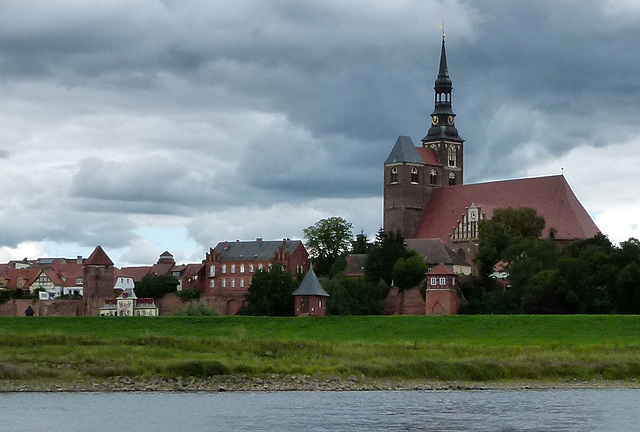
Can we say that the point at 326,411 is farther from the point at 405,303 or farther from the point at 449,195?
the point at 449,195

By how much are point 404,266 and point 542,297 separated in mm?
19654

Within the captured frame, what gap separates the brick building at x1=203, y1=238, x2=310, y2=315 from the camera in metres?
122

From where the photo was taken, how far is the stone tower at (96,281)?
117 metres

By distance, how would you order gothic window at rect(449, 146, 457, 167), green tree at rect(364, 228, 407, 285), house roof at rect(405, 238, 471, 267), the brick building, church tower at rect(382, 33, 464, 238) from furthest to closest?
gothic window at rect(449, 146, 457, 167)
church tower at rect(382, 33, 464, 238)
the brick building
house roof at rect(405, 238, 471, 267)
green tree at rect(364, 228, 407, 285)

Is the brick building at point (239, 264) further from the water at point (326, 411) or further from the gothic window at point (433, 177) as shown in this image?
the water at point (326, 411)

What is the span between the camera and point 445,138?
137625 mm

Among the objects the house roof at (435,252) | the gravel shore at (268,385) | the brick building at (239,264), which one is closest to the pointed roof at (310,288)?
the house roof at (435,252)

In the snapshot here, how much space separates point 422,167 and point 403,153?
2.40m

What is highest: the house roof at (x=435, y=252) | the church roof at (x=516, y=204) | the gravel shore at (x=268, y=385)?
the church roof at (x=516, y=204)

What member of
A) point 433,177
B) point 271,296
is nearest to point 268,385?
point 271,296

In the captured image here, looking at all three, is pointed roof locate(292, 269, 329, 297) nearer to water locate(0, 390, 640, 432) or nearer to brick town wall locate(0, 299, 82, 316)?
brick town wall locate(0, 299, 82, 316)

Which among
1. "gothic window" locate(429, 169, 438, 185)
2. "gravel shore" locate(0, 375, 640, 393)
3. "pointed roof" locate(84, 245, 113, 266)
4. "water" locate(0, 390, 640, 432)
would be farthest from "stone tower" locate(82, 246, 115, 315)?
"water" locate(0, 390, 640, 432)

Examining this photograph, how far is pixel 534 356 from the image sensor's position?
56219 millimetres

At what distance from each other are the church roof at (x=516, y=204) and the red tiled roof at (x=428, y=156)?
301cm
